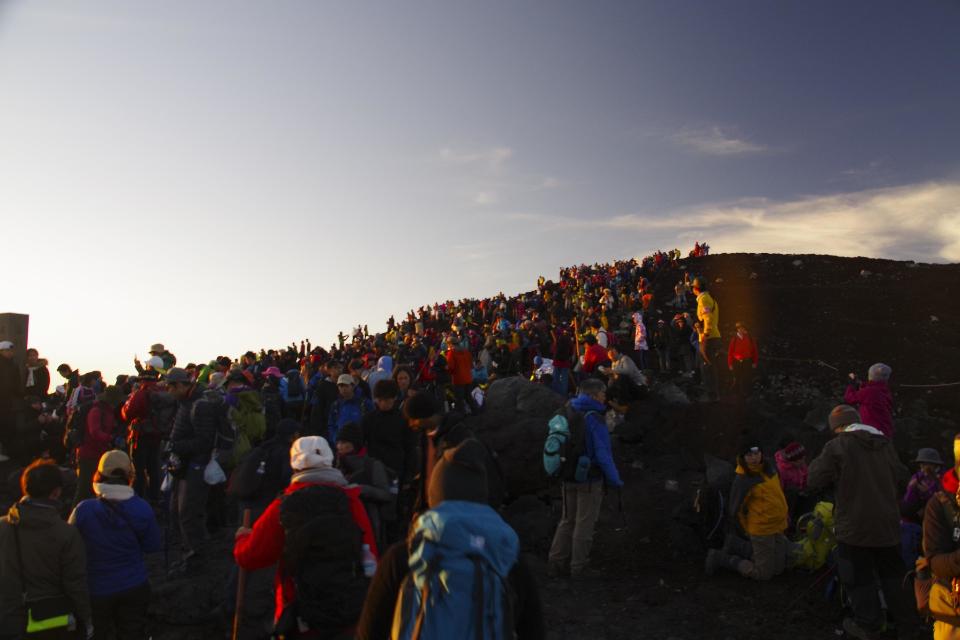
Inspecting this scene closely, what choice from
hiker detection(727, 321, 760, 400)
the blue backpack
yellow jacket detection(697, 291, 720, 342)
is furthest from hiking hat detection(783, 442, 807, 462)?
the blue backpack

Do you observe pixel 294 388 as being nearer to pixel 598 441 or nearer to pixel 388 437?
pixel 388 437

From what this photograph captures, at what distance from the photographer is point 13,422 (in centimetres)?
1124

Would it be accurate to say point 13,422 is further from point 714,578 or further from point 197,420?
point 714,578

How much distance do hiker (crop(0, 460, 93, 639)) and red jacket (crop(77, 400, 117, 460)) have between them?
14.8 feet

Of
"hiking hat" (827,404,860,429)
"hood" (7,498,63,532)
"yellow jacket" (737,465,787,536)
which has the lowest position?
"yellow jacket" (737,465,787,536)

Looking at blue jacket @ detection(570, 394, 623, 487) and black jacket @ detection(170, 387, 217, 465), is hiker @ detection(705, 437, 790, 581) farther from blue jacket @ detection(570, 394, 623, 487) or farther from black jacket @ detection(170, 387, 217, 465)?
black jacket @ detection(170, 387, 217, 465)

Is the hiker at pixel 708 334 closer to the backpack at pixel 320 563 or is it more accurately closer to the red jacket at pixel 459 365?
the red jacket at pixel 459 365

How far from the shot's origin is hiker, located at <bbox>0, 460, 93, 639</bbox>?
434cm

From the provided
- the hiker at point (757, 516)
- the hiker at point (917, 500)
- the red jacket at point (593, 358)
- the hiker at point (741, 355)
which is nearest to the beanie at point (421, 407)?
the hiker at point (757, 516)

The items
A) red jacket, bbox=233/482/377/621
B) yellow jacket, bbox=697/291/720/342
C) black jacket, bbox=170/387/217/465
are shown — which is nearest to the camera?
red jacket, bbox=233/482/377/621

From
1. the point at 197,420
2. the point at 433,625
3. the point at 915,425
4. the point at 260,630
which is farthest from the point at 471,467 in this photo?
the point at 915,425

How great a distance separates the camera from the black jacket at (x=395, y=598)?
2541 mm

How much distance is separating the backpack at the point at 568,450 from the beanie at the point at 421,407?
8.43 feet

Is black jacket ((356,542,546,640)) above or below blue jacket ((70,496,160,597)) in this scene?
above
